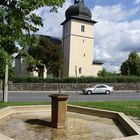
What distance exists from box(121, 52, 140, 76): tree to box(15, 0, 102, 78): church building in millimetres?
9156

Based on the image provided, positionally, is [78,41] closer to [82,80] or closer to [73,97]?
[82,80]

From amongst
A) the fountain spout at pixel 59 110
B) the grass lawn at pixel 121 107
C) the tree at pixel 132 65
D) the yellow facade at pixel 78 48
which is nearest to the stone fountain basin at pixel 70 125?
the fountain spout at pixel 59 110

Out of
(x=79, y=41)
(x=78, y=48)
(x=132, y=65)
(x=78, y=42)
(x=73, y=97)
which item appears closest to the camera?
(x=73, y=97)

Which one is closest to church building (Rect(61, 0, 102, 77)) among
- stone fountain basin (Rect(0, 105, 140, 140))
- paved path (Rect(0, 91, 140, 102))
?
paved path (Rect(0, 91, 140, 102))

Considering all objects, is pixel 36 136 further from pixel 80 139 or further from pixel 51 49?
pixel 51 49

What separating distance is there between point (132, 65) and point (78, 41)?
51.4 feet

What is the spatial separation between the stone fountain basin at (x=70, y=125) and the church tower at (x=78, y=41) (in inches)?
2362

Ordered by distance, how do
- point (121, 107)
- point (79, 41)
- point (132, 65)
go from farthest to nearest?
point (132, 65), point (79, 41), point (121, 107)

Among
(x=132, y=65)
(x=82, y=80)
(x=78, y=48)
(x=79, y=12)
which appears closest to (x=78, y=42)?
→ (x=78, y=48)

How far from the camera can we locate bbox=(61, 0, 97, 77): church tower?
252ft

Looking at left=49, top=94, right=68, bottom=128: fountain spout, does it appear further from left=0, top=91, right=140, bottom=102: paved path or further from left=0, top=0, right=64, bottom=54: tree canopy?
left=0, top=91, right=140, bottom=102: paved path

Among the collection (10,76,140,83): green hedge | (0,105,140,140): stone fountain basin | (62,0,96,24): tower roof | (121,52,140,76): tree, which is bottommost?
(0,105,140,140): stone fountain basin

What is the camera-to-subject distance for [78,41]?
79.1 meters

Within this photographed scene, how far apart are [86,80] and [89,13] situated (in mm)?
Result: 27598
